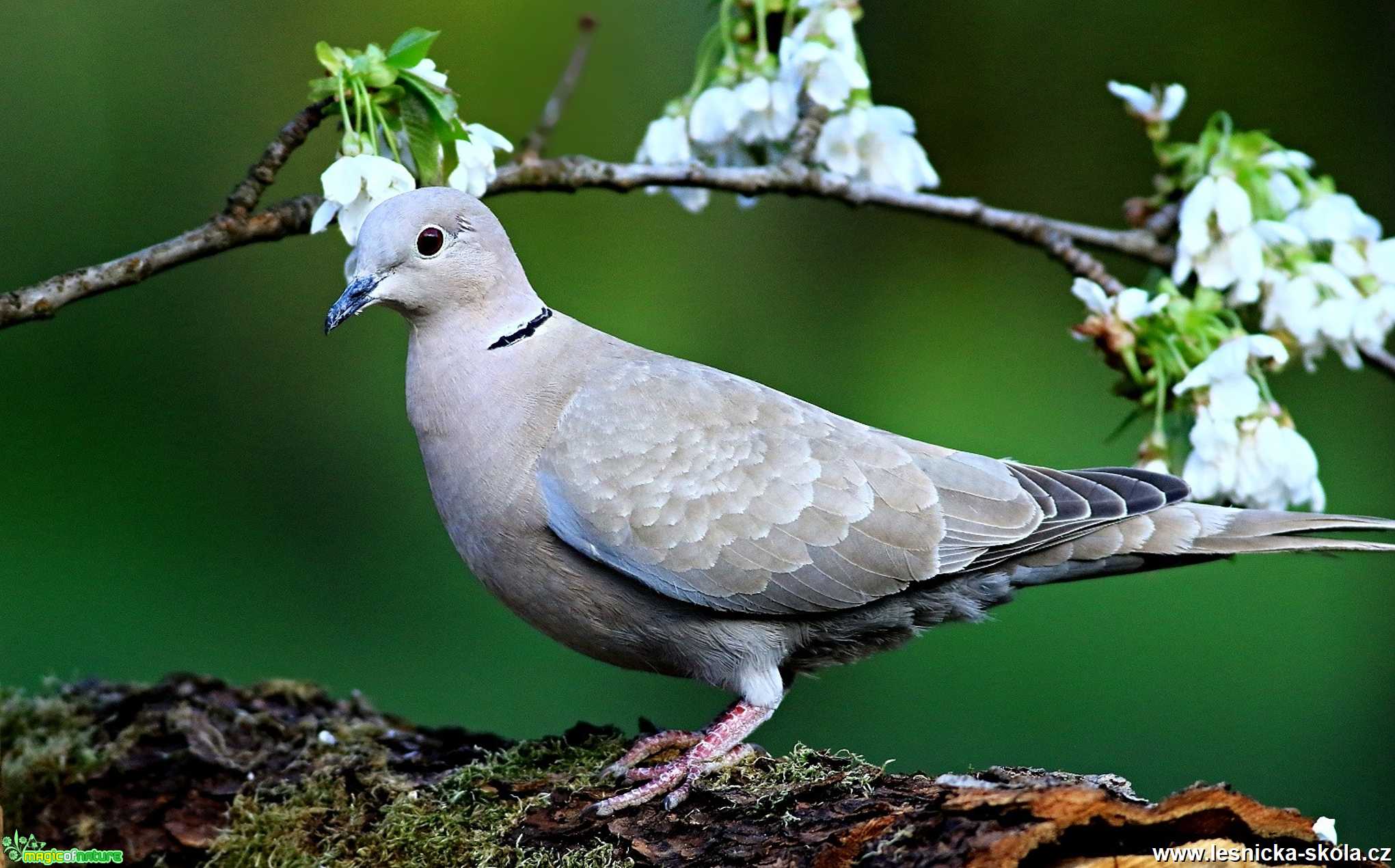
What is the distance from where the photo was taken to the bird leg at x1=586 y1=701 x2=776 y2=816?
2.49 meters

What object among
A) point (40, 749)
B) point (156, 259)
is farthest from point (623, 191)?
point (40, 749)

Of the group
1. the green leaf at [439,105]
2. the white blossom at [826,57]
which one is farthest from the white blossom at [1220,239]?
the green leaf at [439,105]

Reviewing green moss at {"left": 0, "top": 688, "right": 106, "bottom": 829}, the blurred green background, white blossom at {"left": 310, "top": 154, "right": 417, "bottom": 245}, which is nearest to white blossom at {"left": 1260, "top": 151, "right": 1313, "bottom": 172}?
white blossom at {"left": 310, "top": 154, "right": 417, "bottom": 245}

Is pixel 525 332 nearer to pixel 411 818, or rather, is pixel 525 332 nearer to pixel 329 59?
pixel 329 59

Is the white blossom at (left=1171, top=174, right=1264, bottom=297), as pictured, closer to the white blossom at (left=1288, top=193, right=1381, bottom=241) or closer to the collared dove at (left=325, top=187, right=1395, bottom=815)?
the white blossom at (left=1288, top=193, right=1381, bottom=241)

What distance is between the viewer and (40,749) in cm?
292

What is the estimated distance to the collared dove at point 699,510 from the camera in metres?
2.69

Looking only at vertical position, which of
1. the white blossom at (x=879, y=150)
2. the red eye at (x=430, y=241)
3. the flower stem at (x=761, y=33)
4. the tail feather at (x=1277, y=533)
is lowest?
the tail feather at (x=1277, y=533)

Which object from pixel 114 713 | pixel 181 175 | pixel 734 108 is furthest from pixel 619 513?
pixel 181 175

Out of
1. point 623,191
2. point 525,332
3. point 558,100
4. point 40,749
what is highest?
point 558,100

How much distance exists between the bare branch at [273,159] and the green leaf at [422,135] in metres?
0.15

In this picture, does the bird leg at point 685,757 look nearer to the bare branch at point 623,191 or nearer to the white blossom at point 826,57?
the bare branch at point 623,191

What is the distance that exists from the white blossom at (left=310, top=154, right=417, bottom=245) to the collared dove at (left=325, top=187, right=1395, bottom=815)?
0.05 metres

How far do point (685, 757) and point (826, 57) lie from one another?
151cm
